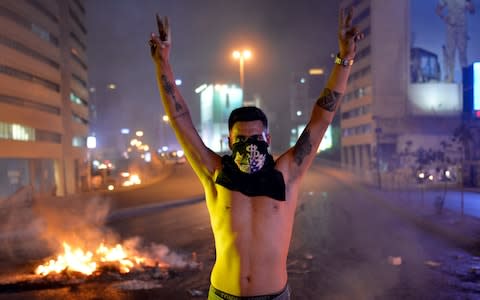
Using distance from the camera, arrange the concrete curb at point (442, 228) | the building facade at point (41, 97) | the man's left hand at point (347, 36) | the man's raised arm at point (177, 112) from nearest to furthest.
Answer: the man's raised arm at point (177, 112) < the man's left hand at point (347, 36) < the concrete curb at point (442, 228) < the building facade at point (41, 97)

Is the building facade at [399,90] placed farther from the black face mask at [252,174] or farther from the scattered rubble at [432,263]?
the black face mask at [252,174]

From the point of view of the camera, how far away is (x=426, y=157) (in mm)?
25031

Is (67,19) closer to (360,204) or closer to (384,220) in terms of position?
(360,204)

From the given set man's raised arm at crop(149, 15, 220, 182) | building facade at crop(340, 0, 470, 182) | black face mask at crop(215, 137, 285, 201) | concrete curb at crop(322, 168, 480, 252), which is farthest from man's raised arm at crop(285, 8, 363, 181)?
building facade at crop(340, 0, 470, 182)

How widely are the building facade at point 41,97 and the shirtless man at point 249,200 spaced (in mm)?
29035

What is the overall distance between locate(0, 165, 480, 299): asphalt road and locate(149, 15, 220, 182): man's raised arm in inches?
162

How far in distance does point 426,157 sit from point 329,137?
178 feet

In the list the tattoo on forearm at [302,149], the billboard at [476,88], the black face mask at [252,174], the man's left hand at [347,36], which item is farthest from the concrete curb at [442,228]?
the black face mask at [252,174]

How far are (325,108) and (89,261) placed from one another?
22.5ft

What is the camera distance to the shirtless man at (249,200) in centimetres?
232

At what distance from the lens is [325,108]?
8.46ft

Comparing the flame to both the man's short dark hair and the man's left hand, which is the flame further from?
the man's left hand

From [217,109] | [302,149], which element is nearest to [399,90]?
[217,109]

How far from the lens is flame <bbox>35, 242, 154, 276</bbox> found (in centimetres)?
752
